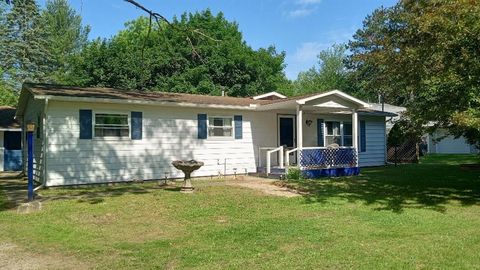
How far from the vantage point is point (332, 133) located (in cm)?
1898

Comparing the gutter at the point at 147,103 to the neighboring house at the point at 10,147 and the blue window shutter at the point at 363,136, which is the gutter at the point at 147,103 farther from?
the neighboring house at the point at 10,147

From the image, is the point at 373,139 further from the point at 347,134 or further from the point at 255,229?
the point at 255,229

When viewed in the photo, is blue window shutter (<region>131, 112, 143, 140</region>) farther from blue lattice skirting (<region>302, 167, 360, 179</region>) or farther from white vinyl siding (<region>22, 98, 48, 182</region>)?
blue lattice skirting (<region>302, 167, 360, 179</region>)

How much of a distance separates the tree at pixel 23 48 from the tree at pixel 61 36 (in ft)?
3.26

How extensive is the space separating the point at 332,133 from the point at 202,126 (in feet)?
22.1

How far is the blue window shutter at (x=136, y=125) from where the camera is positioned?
44.6ft

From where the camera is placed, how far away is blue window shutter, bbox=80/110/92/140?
497 inches

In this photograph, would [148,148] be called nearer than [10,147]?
Yes

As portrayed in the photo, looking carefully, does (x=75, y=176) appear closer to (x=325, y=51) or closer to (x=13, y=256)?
(x=13, y=256)

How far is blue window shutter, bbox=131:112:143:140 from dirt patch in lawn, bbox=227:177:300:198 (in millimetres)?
3313

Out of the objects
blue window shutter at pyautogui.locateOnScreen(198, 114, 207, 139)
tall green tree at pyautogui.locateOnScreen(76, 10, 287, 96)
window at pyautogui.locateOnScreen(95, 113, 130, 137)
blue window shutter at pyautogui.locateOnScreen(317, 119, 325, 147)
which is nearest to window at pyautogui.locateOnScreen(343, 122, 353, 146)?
blue window shutter at pyautogui.locateOnScreen(317, 119, 325, 147)

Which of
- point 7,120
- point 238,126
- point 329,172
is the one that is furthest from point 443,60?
point 7,120

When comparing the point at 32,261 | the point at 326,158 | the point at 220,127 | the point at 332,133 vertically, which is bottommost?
the point at 32,261

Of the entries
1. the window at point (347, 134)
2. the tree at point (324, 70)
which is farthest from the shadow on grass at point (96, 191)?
the tree at point (324, 70)
